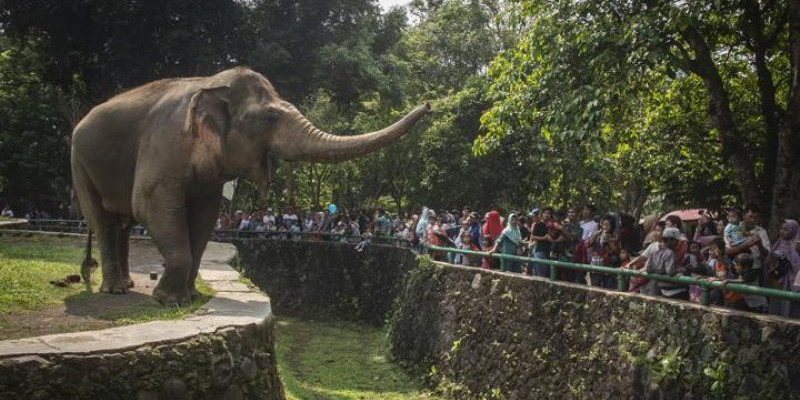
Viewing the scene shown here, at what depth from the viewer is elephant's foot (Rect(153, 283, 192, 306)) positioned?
8219mm

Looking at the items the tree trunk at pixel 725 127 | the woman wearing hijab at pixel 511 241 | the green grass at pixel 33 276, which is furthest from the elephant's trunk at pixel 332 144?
the tree trunk at pixel 725 127

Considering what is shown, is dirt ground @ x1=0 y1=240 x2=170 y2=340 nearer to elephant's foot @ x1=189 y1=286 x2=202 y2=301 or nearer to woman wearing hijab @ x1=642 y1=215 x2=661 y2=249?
elephant's foot @ x1=189 y1=286 x2=202 y2=301

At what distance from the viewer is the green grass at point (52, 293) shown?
295 inches

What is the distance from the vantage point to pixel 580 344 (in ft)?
30.6

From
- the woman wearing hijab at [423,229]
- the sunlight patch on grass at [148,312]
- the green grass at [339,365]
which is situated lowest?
the green grass at [339,365]

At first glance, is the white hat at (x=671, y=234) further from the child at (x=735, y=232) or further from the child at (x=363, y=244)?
the child at (x=363, y=244)

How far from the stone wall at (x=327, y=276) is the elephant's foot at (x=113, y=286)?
9551mm

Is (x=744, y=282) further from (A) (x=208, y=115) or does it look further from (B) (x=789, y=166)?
(A) (x=208, y=115)

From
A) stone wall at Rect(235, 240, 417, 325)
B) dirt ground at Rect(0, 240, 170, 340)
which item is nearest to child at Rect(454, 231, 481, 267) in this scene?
stone wall at Rect(235, 240, 417, 325)

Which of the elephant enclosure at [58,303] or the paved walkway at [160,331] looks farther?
the elephant enclosure at [58,303]

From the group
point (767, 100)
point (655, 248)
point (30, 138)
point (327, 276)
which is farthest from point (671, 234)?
point (30, 138)

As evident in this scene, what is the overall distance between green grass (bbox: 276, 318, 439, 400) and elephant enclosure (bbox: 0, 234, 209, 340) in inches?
113

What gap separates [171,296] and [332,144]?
2380mm

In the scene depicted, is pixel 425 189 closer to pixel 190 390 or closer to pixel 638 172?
pixel 638 172
